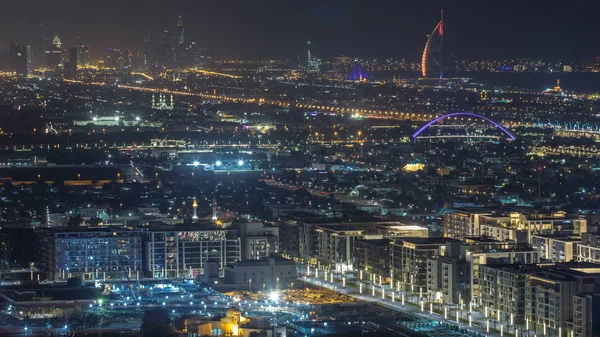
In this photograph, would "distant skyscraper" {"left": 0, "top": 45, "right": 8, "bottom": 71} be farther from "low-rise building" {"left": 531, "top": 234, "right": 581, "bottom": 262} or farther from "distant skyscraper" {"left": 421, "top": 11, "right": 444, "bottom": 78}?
"low-rise building" {"left": 531, "top": 234, "right": 581, "bottom": 262}

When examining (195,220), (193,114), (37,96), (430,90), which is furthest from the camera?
(430,90)

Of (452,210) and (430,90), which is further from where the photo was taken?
(430,90)

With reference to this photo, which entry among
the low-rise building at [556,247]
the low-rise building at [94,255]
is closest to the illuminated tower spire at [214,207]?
the low-rise building at [94,255]

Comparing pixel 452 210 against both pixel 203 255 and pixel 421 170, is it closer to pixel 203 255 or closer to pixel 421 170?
pixel 203 255

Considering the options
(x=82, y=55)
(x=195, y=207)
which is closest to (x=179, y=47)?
(x=82, y=55)

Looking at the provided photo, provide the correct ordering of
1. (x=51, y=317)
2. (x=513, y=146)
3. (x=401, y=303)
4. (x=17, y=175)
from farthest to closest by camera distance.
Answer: (x=513, y=146)
(x=17, y=175)
(x=401, y=303)
(x=51, y=317)

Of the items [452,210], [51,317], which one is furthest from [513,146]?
[51,317]

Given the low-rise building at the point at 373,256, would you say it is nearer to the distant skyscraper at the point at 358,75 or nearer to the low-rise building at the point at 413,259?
the low-rise building at the point at 413,259
